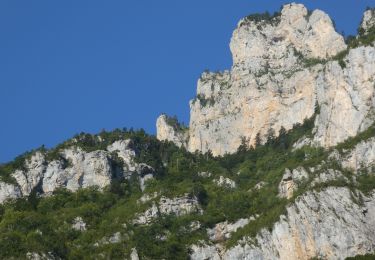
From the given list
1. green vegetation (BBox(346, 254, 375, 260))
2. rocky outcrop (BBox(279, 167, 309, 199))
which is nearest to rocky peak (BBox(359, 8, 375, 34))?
rocky outcrop (BBox(279, 167, 309, 199))

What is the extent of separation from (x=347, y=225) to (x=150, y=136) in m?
72.4

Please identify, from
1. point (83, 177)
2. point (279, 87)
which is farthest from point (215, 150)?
point (83, 177)

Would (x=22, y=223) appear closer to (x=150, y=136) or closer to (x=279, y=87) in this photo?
(x=150, y=136)

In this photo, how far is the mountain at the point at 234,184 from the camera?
420 ft

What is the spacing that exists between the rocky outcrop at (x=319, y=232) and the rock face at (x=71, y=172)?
3977cm

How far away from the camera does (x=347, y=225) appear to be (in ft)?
408

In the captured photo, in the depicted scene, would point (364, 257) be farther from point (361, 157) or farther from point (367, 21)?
point (367, 21)

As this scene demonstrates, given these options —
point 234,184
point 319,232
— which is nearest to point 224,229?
point 319,232

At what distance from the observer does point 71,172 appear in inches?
6550

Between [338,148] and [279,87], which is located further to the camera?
[279,87]

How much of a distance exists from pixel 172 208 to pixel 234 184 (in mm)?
18205

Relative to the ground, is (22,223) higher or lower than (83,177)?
lower

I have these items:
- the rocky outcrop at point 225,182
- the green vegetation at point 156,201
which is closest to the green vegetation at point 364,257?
the green vegetation at point 156,201

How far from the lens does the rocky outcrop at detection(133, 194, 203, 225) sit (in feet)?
471
